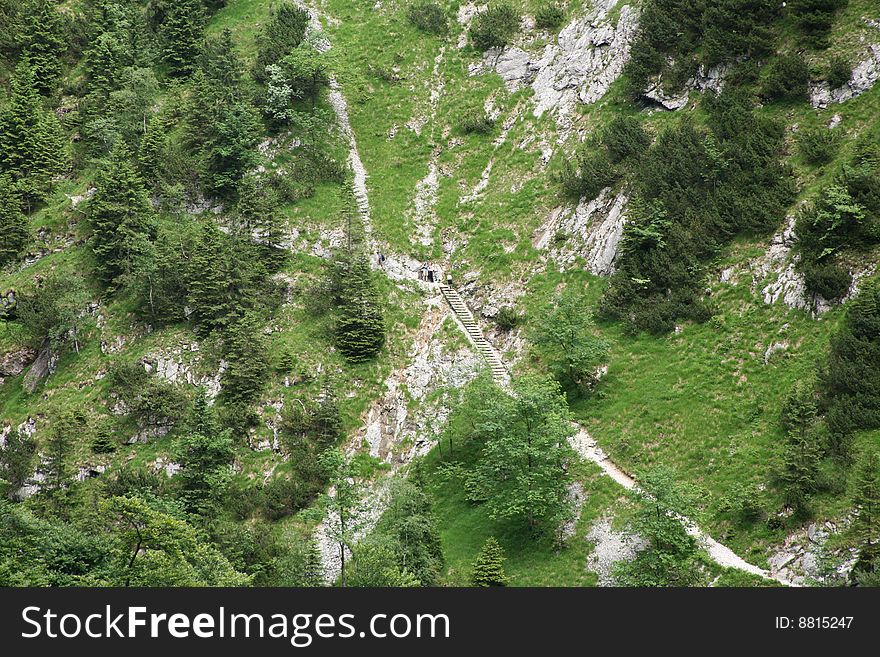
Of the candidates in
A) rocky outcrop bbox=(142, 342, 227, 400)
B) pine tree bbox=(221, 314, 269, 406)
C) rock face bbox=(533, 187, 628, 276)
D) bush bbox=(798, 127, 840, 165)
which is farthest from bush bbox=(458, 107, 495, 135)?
rocky outcrop bbox=(142, 342, 227, 400)

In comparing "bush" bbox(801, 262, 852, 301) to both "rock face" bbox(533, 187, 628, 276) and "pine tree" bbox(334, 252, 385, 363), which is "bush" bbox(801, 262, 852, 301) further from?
"pine tree" bbox(334, 252, 385, 363)

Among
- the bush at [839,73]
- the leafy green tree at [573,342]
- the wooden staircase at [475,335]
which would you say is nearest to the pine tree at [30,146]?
the wooden staircase at [475,335]

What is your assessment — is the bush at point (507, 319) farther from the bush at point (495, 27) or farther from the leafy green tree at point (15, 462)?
the bush at point (495, 27)

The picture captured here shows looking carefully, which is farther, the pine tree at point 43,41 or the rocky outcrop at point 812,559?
the pine tree at point 43,41

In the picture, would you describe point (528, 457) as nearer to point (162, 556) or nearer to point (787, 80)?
point (162, 556)

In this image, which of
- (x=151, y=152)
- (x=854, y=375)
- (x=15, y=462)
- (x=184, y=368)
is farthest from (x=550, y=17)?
(x=15, y=462)

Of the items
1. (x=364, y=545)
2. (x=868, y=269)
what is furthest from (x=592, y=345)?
(x=364, y=545)
